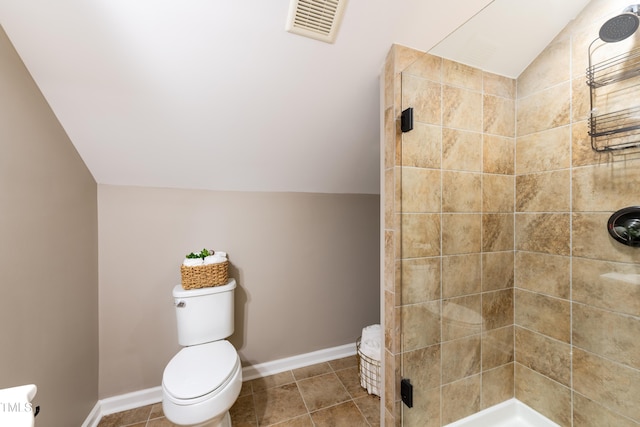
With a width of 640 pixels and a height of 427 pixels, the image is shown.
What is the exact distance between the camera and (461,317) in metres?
1.33

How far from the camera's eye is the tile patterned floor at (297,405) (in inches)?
60.1

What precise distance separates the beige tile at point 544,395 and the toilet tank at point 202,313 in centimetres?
177

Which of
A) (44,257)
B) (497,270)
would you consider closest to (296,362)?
(497,270)

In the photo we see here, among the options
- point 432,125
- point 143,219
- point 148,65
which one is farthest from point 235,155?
point 432,125

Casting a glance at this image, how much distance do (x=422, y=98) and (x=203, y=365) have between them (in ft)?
5.76

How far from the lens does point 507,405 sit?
1419 millimetres

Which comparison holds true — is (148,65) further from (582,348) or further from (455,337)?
(582,348)

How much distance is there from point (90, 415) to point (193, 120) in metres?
1.83

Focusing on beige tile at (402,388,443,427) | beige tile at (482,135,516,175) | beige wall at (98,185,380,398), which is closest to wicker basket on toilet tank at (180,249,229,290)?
beige wall at (98,185,380,398)

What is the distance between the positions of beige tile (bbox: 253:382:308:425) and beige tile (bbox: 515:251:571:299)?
153 centimetres

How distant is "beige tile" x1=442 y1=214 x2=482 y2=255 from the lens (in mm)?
1259

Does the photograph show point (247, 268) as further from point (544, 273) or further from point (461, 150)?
point (544, 273)

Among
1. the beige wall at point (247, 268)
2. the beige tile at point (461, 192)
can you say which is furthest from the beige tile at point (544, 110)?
the beige wall at point (247, 268)

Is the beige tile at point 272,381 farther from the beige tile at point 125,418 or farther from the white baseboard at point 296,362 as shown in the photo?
the beige tile at point 125,418
